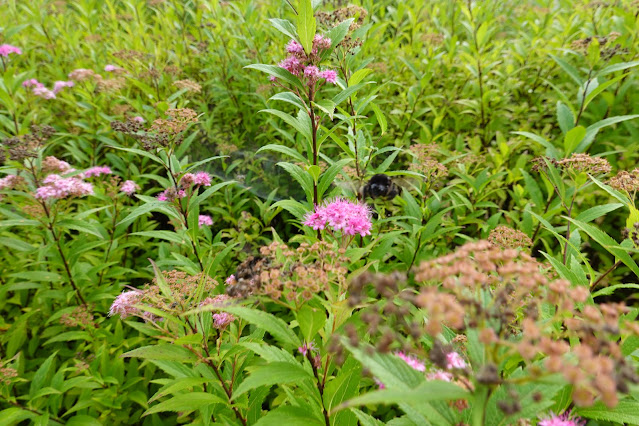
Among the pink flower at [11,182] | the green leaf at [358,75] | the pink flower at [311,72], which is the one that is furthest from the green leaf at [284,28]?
the pink flower at [11,182]

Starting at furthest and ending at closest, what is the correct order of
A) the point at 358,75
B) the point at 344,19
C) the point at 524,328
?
the point at 344,19 < the point at 358,75 < the point at 524,328

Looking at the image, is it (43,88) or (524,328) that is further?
(43,88)

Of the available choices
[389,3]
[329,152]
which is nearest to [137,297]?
[329,152]

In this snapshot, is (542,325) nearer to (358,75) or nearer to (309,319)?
(309,319)

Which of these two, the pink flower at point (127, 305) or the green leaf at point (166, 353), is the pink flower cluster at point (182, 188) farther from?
the green leaf at point (166, 353)

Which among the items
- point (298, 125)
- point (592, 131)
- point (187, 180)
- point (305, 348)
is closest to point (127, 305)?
point (187, 180)

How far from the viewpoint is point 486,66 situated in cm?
355

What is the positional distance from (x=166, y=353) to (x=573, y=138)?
8.58ft

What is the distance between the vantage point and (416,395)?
0.60 metres

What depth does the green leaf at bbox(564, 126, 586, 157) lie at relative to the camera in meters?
2.23

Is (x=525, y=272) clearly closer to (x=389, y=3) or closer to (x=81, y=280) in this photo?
(x=81, y=280)

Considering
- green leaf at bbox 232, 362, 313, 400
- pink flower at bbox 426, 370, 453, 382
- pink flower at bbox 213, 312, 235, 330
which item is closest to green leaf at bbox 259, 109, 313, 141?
pink flower at bbox 213, 312, 235, 330

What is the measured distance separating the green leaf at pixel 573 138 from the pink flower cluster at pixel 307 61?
1.69m

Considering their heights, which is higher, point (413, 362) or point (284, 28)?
point (284, 28)
